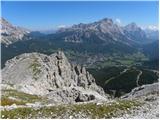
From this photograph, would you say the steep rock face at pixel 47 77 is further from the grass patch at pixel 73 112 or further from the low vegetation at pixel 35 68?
the grass patch at pixel 73 112

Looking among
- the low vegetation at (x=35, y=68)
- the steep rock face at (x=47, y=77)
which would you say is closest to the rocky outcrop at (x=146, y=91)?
the steep rock face at (x=47, y=77)

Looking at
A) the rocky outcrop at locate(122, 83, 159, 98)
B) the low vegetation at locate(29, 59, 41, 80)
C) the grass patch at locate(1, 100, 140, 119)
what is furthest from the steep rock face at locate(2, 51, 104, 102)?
the grass patch at locate(1, 100, 140, 119)

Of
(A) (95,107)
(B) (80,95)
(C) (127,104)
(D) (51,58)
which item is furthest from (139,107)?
(D) (51,58)

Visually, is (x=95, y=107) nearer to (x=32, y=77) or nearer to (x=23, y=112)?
(x=23, y=112)

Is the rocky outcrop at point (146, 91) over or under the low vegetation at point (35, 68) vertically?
under

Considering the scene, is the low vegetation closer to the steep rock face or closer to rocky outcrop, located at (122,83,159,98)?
the steep rock face

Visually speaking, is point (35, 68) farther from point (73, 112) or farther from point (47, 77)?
point (73, 112)

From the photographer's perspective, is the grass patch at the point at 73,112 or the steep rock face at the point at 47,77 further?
the steep rock face at the point at 47,77
